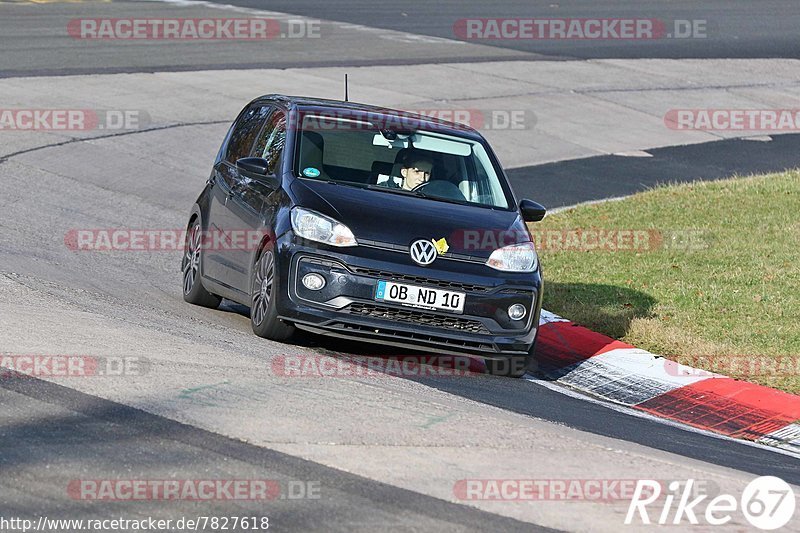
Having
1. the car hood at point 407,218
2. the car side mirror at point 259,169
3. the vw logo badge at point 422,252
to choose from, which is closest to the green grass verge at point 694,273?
the car hood at point 407,218

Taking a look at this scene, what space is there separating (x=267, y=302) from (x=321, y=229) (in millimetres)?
649

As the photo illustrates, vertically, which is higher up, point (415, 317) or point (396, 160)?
point (396, 160)

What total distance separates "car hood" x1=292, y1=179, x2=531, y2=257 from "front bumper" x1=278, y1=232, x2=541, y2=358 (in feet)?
0.49

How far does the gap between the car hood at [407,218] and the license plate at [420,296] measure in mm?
286

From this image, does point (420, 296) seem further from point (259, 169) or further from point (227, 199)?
point (227, 199)

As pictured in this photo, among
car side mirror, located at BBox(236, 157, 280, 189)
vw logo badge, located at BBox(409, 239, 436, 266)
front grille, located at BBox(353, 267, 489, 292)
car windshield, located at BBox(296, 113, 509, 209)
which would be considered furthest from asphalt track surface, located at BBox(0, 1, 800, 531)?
car windshield, located at BBox(296, 113, 509, 209)

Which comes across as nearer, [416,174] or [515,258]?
[515,258]

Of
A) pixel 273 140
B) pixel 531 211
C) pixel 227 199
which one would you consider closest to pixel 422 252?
pixel 531 211

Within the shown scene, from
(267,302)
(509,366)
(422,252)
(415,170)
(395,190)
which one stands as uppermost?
(415,170)

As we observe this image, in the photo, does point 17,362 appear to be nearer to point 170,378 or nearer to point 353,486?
point 170,378

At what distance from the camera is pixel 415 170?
991 cm

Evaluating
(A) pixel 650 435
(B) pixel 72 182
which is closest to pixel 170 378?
(A) pixel 650 435

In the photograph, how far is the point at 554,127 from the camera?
2195 centimetres

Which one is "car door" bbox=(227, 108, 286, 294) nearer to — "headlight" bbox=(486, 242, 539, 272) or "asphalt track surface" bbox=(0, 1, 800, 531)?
"asphalt track surface" bbox=(0, 1, 800, 531)
